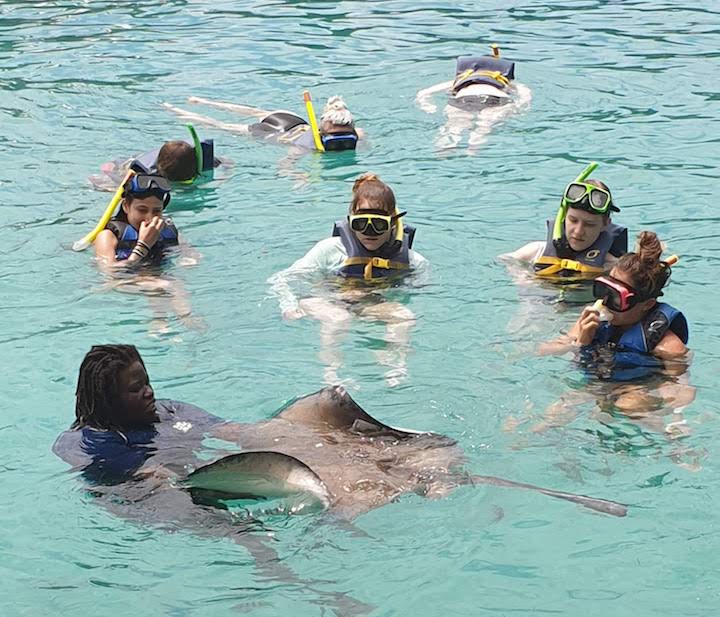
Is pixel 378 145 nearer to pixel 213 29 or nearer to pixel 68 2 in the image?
pixel 213 29

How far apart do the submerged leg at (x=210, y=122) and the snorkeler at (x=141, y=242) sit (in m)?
3.79

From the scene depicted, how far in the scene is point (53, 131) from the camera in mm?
12312

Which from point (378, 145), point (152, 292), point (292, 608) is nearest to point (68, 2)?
point (378, 145)

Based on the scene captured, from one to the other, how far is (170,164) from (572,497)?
239 inches

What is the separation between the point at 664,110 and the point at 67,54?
7.69 m

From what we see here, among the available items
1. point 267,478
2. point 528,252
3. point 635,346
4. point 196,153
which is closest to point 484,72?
point 196,153

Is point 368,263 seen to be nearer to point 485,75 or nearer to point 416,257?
point 416,257

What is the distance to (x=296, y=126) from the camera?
39.3 feet

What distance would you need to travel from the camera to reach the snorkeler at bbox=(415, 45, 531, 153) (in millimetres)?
12109

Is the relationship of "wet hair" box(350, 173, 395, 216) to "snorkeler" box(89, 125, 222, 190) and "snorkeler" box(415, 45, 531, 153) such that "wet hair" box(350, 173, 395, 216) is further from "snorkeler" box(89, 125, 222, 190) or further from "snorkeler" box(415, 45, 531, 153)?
"snorkeler" box(415, 45, 531, 153)

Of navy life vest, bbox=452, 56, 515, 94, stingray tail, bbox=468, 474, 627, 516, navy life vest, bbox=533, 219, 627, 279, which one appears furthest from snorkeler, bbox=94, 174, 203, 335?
navy life vest, bbox=452, 56, 515, 94

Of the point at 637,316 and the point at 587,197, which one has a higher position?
the point at 587,197

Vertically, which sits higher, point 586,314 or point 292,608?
point 586,314

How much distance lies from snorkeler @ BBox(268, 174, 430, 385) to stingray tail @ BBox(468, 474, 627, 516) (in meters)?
1.79
